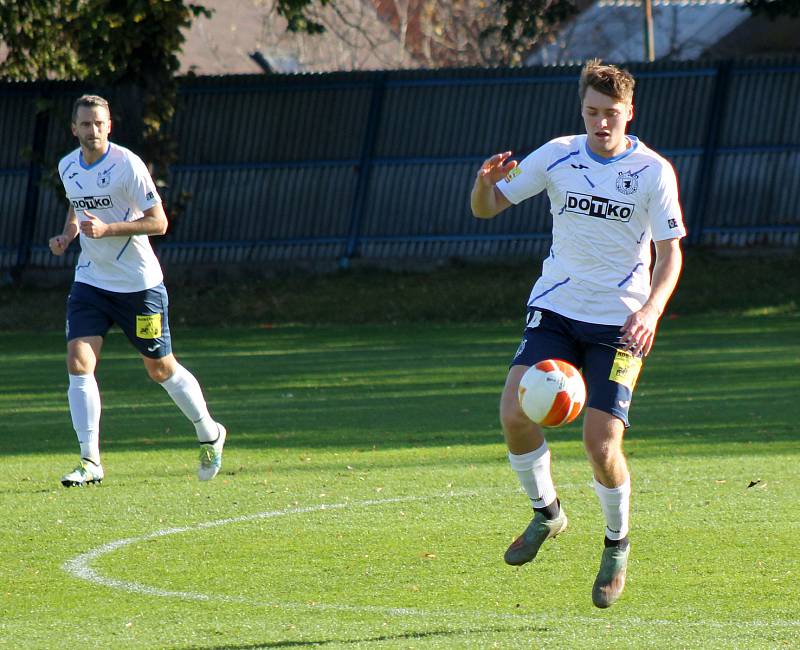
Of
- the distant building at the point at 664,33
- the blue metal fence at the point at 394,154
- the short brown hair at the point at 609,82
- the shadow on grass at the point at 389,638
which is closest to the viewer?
the shadow on grass at the point at 389,638

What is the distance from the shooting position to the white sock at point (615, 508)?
6.10m

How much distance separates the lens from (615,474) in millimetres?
6117

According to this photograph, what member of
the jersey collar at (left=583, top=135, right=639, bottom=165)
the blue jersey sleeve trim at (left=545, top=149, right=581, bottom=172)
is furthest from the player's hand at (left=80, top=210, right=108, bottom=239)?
the jersey collar at (left=583, top=135, right=639, bottom=165)

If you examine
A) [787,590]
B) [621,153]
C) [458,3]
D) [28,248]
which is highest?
[458,3]

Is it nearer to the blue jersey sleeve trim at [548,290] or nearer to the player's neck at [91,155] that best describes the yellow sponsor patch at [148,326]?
the player's neck at [91,155]

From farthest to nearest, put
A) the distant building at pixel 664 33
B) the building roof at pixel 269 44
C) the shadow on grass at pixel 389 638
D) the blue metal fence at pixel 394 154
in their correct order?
1. the building roof at pixel 269 44
2. the distant building at pixel 664 33
3. the blue metal fence at pixel 394 154
4. the shadow on grass at pixel 389 638

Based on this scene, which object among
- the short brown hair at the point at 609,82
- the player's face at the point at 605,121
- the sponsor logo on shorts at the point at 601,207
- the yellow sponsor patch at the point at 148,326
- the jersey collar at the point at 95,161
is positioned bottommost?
the yellow sponsor patch at the point at 148,326

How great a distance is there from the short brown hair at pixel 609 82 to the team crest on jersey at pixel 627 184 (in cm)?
33

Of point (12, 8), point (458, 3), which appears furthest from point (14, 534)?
point (458, 3)

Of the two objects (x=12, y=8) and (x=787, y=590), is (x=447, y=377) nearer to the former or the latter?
(x=787, y=590)

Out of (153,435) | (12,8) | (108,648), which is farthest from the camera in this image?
(12,8)

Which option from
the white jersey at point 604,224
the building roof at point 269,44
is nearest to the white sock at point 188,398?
the white jersey at point 604,224

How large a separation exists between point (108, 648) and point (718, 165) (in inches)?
779

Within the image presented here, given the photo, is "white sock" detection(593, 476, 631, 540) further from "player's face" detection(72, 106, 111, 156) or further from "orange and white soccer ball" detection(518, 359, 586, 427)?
"player's face" detection(72, 106, 111, 156)
